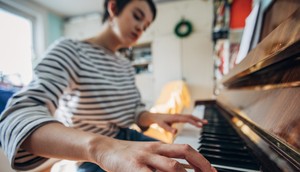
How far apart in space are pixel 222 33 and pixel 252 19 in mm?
1411

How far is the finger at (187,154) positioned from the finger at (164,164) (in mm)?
31

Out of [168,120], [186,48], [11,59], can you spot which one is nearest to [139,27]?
[168,120]

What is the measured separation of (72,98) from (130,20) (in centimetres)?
49

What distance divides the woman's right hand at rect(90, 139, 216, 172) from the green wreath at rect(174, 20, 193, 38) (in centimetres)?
338

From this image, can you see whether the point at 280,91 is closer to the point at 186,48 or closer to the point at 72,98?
the point at 72,98

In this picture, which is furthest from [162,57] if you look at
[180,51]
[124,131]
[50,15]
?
[124,131]

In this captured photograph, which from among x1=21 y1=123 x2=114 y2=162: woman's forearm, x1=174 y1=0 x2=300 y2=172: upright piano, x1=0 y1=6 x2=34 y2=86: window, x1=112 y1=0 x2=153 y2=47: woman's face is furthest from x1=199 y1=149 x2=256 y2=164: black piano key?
x1=0 y1=6 x2=34 y2=86: window

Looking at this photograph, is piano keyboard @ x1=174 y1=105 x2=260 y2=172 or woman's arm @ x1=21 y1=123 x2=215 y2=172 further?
A: piano keyboard @ x1=174 y1=105 x2=260 y2=172

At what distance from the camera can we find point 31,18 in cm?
364

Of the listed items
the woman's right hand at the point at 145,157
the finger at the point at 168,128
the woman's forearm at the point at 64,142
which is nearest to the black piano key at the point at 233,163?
the woman's right hand at the point at 145,157

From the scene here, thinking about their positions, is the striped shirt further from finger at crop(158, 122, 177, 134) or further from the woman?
finger at crop(158, 122, 177, 134)

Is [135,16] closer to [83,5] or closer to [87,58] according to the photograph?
[87,58]

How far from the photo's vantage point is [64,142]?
362 millimetres

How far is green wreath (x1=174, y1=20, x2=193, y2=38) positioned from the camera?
3.42m
